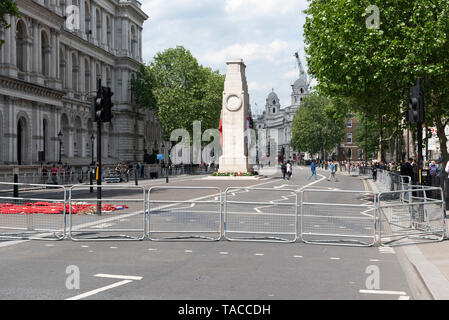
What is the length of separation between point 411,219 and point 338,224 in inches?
81.4

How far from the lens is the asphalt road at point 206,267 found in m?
6.80

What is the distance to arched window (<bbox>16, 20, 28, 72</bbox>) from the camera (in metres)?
44.9

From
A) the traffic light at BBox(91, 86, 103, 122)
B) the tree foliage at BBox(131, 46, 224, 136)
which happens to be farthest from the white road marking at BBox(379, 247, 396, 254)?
the tree foliage at BBox(131, 46, 224, 136)

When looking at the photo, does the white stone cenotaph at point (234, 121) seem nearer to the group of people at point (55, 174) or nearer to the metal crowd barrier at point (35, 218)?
the group of people at point (55, 174)

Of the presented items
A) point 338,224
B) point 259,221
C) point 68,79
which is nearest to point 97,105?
point 259,221

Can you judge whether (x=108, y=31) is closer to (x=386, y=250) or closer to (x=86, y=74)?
(x=86, y=74)

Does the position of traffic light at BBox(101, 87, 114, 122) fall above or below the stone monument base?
above

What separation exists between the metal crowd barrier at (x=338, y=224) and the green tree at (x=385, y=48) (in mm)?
9861

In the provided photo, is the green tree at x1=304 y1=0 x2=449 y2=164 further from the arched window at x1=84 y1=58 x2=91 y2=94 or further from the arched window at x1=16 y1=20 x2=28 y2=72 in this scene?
the arched window at x1=84 y1=58 x2=91 y2=94

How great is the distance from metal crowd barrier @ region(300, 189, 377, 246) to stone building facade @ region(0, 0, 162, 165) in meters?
35.4

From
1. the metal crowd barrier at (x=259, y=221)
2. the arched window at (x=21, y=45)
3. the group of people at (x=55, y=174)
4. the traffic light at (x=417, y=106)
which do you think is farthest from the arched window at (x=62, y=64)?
the metal crowd barrier at (x=259, y=221)

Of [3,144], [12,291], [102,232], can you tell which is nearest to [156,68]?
[3,144]

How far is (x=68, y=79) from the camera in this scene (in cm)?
5731
